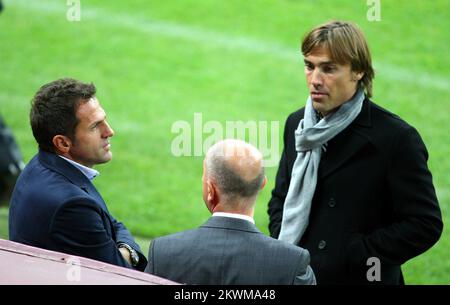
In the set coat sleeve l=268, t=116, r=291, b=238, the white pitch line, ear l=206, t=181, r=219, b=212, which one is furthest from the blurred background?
ear l=206, t=181, r=219, b=212

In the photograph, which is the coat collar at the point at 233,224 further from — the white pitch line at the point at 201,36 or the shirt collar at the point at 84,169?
the white pitch line at the point at 201,36

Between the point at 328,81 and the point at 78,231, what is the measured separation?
3.89ft

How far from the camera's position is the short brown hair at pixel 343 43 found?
3.83 metres

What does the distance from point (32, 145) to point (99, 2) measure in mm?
4020

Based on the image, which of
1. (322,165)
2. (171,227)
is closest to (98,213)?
(322,165)

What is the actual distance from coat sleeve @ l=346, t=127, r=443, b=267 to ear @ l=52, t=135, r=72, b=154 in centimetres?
128

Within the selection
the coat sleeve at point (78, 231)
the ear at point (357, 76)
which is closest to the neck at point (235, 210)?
the coat sleeve at point (78, 231)

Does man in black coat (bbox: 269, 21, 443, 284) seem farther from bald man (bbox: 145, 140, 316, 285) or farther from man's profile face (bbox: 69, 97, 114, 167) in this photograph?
man's profile face (bbox: 69, 97, 114, 167)

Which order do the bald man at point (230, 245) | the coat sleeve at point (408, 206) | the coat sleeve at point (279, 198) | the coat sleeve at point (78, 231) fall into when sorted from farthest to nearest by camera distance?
the coat sleeve at point (279, 198) < the coat sleeve at point (408, 206) < the coat sleeve at point (78, 231) < the bald man at point (230, 245)

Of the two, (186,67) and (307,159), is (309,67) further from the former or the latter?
(186,67)

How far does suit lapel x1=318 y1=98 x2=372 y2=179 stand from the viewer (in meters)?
3.85

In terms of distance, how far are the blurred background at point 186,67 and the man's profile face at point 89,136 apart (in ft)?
14.7

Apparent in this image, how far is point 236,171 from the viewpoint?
10.4ft

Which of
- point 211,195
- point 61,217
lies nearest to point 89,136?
point 61,217
